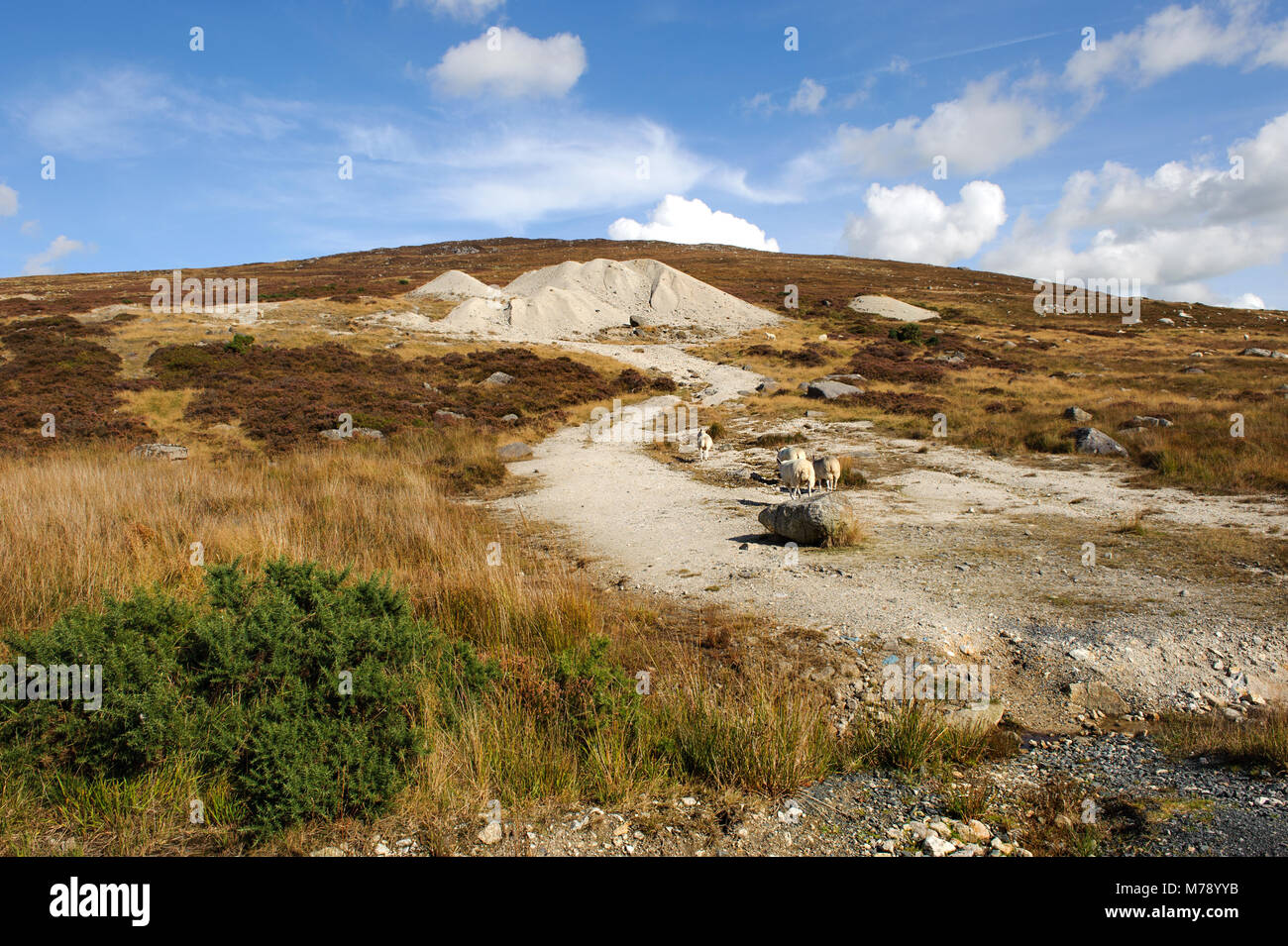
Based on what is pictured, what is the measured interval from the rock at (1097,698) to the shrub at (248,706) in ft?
15.4

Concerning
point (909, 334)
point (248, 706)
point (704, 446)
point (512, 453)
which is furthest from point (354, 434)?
point (909, 334)

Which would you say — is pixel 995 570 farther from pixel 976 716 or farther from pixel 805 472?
pixel 805 472

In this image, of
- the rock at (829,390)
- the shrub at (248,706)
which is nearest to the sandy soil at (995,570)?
the shrub at (248,706)

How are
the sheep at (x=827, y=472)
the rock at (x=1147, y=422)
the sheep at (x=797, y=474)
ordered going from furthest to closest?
the rock at (x=1147, y=422)
the sheep at (x=827, y=472)
the sheep at (x=797, y=474)

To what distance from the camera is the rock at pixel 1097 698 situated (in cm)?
489

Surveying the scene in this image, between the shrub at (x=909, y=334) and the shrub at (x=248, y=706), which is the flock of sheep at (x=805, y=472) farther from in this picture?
the shrub at (x=909, y=334)

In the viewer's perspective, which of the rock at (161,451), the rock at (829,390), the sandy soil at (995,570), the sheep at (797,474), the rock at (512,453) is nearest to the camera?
the sandy soil at (995,570)

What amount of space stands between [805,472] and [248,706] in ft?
33.1

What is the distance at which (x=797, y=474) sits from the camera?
469 inches

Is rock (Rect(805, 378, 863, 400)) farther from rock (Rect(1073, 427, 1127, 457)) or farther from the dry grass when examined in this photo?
the dry grass

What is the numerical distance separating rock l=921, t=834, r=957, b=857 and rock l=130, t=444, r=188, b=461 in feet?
59.4

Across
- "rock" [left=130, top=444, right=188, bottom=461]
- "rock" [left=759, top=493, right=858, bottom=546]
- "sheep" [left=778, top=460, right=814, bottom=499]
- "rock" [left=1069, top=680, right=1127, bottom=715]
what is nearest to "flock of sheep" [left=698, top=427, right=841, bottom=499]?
"sheep" [left=778, top=460, right=814, bottom=499]

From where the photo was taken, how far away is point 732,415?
926 inches
